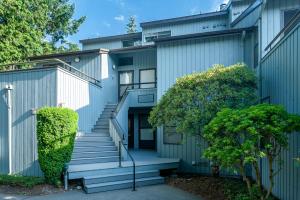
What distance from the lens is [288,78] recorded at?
629 cm

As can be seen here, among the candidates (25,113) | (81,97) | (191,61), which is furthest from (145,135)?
(25,113)

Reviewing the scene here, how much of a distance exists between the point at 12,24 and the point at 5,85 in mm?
8040

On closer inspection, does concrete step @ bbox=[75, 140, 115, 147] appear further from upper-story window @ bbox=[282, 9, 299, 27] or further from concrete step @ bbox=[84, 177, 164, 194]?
upper-story window @ bbox=[282, 9, 299, 27]

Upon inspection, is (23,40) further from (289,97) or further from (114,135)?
(289,97)

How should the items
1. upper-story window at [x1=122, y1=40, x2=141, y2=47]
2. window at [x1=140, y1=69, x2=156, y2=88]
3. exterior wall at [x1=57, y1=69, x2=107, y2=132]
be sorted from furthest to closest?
upper-story window at [x1=122, y1=40, x2=141, y2=47]
window at [x1=140, y1=69, x2=156, y2=88]
exterior wall at [x1=57, y1=69, x2=107, y2=132]

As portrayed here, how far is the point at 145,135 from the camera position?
16.5 m

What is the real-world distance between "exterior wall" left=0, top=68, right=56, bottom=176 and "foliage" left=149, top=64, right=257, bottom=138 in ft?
15.5

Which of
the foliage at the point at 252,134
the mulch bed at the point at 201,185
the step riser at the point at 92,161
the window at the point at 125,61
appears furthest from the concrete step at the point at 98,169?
the window at the point at 125,61

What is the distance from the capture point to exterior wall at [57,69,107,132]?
1037 cm

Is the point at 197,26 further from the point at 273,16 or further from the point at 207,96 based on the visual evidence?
the point at 207,96

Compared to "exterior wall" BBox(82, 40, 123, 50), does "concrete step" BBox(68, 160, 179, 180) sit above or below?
below

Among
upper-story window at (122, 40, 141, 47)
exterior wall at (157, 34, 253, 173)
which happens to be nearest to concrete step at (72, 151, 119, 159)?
exterior wall at (157, 34, 253, 173)

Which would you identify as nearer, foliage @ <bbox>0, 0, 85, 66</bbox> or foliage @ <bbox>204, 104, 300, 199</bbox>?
foliage @ <bbox>204, 104, 300, 199</bbox>

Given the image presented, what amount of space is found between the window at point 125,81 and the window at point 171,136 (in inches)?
205
